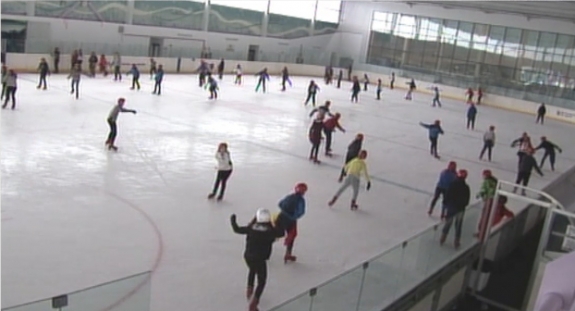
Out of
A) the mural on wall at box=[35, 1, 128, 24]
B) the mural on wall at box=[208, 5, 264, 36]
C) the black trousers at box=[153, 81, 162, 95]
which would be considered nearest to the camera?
the black trousers at box=[153, 81, 162, 95]

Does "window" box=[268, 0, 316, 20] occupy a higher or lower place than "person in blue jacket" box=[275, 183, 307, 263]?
higher

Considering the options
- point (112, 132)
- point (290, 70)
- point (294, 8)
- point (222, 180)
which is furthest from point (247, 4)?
point (222, 180)

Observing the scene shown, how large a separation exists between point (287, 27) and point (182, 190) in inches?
1424

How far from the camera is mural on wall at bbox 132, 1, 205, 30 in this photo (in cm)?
3405

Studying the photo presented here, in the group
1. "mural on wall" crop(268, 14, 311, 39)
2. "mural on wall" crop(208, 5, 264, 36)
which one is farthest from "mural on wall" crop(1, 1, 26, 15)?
"mural on wall" crop(268, 14, 311, 39)

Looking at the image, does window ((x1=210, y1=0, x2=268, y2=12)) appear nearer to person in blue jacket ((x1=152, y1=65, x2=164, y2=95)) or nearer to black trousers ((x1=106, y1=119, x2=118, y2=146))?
person in blue jacket ((x1=152, y1=65, x2=164, y2=95))

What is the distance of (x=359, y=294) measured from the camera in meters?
6.39

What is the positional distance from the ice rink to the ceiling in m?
12.6

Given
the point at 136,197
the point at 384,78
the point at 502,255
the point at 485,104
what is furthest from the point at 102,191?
the point at 384,78

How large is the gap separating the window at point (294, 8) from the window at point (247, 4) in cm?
99

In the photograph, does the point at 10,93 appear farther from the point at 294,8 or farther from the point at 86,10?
the point at 294,8

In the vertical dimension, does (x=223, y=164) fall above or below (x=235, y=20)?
below

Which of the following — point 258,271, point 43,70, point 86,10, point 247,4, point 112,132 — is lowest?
point 258,271

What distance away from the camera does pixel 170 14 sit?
Result: 3584 centimetres
